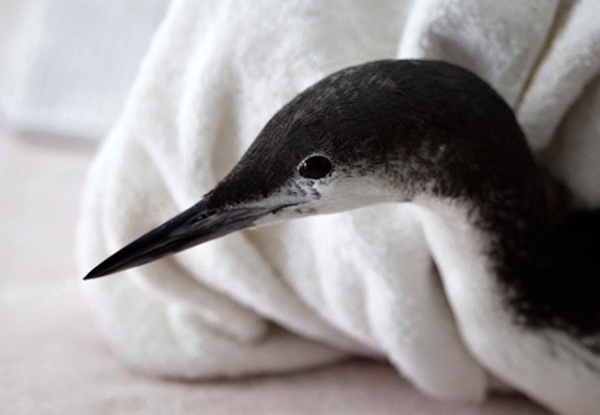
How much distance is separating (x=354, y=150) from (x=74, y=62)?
0.68m

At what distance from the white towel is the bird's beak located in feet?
0.19

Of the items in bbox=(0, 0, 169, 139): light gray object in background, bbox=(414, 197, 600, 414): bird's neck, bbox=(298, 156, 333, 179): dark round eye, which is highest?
bbox=(0, 0, 169, 139): light gray object in background

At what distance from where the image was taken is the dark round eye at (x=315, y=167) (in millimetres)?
399

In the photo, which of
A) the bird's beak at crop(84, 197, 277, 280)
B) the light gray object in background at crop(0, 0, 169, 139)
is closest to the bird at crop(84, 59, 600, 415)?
the bird's beak at crop(84, 197, 277, 280)

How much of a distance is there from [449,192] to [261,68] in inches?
5.3

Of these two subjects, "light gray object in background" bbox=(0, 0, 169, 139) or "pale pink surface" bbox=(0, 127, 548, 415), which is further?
"light gray object in background" bbox=(0, 0, 169, 139)

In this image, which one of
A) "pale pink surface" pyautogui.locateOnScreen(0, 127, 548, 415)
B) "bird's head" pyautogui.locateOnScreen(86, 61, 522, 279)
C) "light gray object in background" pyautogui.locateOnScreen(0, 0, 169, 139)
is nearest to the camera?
"bird's head" pyautogui.locateOnScreen(86, 61, 522, 279)

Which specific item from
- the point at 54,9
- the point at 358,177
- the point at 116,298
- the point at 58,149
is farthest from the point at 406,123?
the point at 54,9

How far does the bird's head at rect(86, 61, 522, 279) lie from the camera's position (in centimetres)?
39

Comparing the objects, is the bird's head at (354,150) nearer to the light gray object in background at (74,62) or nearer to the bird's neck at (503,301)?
the bird's neck at (503,301)

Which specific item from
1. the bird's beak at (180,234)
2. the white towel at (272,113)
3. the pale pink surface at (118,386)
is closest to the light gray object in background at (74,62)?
the pale pink surface at (118,386)

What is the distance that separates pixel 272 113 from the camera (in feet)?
1.55

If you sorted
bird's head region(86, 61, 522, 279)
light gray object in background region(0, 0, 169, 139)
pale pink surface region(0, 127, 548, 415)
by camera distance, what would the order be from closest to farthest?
bird's head region(86, 61, 522, 279), pale pink surface region(0, 127, 548, 415), light gray object in background region(0, 0, 169, 139)

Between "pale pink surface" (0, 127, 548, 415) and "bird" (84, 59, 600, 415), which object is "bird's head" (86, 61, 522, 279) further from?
"pale pink surface" (0, 127, 548, 415)
